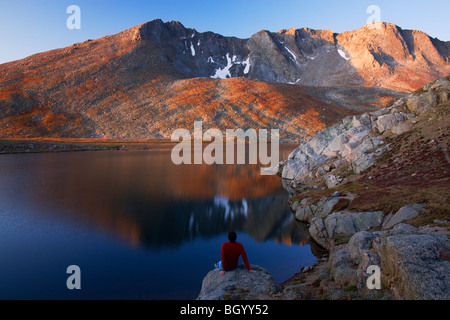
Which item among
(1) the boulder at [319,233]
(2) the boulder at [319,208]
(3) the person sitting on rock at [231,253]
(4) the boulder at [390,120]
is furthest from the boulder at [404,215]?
(4) the boulder at [390,120]

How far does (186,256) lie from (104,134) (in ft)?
409

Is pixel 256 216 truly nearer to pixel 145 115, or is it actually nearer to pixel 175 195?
pixel 175 195

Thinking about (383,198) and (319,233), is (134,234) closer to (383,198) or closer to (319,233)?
(319,233)

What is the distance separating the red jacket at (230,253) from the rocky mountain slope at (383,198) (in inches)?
87.6

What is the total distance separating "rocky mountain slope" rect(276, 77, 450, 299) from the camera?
8.19 metres

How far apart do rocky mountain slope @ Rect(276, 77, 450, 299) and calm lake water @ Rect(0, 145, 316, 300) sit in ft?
10.1

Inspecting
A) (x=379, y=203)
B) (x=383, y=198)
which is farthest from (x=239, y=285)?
(x=383, y=198)

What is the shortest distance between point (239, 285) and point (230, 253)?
3.73 feet

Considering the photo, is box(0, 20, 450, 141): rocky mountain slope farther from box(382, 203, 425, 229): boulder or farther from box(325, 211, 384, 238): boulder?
box(382, 203, 425, 229): boulder

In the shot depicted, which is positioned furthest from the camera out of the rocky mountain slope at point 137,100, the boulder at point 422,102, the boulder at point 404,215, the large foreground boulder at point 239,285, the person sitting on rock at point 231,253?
the rocky mountain slope at point 137,100

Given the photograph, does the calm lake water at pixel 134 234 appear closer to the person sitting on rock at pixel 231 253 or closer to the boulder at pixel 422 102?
the person sitting on rock at pixel 231 253

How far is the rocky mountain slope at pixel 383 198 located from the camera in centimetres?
819

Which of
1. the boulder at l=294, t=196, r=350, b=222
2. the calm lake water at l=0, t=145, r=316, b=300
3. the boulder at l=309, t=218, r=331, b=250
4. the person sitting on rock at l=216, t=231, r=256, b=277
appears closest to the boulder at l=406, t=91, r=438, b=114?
the boulder at l=294, t=196, r=350, b=222
